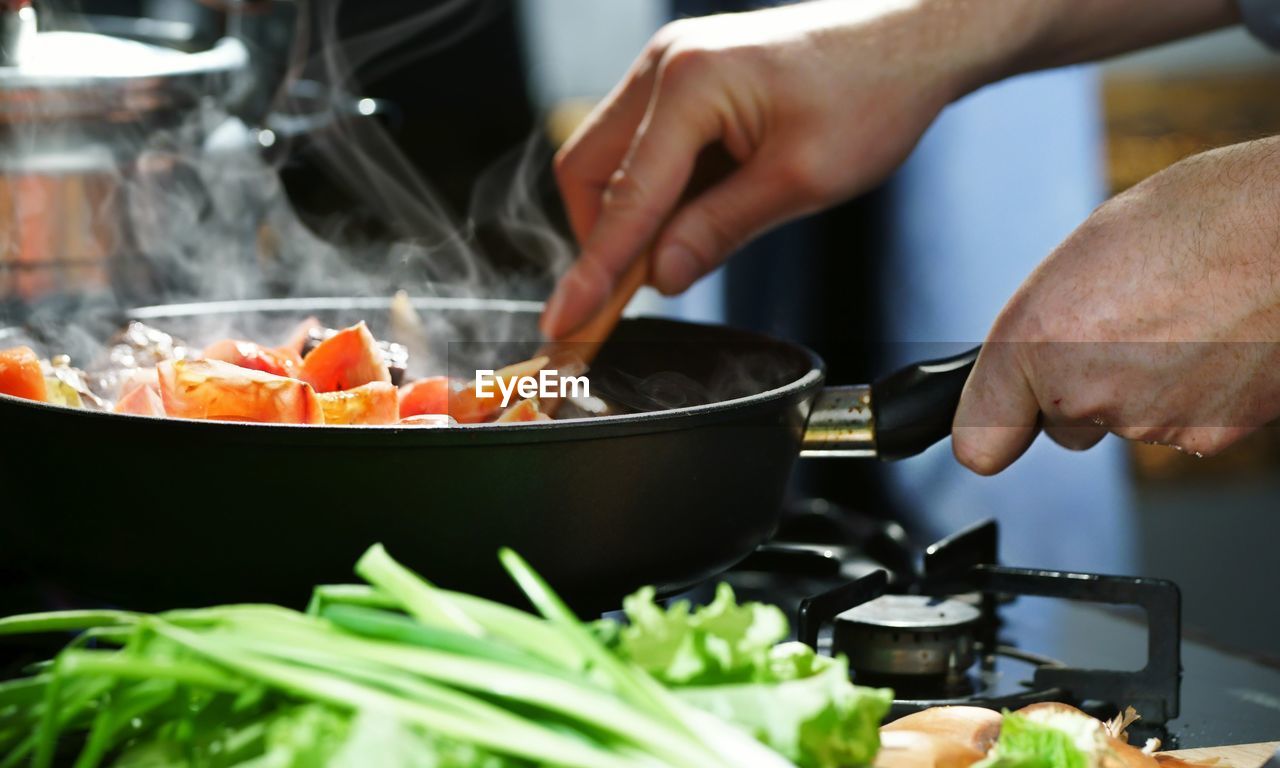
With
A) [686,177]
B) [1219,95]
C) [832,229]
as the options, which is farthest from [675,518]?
[1219,95]

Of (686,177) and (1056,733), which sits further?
(686,177)

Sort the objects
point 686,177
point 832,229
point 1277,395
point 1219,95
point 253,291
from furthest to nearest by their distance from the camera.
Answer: point 1219,95
point 832,229
point 253,291
point 686,177
point 1277,395

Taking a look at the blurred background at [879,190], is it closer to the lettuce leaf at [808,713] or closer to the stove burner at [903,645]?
the stove burner at [903,645]

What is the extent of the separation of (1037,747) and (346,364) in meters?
0.60

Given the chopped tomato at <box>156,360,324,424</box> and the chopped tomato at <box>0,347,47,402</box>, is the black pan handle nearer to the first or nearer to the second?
the chopped tomato at <box>156,360,324,424</box>

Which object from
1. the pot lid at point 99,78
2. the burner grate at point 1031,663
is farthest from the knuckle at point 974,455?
the pot lid at point 99,78

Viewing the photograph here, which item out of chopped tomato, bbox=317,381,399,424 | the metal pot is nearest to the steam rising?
the metal pot

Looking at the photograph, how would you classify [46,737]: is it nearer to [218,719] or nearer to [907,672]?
[218,719]

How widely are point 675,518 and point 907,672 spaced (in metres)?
0.27

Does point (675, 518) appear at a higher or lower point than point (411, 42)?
lower

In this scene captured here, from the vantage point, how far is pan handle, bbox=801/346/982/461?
3.32ft

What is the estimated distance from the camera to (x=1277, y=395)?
3.26 feet

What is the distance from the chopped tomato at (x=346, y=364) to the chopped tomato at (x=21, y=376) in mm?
187

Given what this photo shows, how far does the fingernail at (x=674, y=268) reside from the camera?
136 cm
